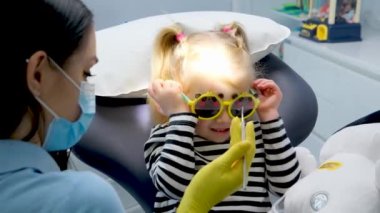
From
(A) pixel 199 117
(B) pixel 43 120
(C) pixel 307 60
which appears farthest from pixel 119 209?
(C) pixel 307 60

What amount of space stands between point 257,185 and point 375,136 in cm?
30

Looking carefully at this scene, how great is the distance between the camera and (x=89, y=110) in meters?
0.90

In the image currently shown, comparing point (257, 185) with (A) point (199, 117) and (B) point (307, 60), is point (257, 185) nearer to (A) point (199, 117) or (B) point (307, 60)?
(A) point (199, 117)

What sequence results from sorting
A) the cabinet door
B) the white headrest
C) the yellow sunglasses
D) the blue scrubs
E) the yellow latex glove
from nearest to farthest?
1. the blue scrubs
2. the yellow latex glove
3. the yellow sunglasses
4. the white headrest
5. the cabinet door

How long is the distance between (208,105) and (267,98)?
0.18m

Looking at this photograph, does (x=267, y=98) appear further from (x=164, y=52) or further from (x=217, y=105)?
(x=164, y=52)

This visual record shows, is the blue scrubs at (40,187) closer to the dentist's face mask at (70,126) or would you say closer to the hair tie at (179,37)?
the dentist's face mask at (70,126)

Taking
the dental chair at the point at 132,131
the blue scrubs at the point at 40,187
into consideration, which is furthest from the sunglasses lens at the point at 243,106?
the blue scrubs at the point at 40,187

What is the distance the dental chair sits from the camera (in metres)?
1.32

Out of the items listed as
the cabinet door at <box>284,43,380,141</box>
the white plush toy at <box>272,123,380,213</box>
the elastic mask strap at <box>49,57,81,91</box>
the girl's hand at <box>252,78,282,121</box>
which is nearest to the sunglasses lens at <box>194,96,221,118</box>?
the girl's hand at <box>252,78,282,121</box>

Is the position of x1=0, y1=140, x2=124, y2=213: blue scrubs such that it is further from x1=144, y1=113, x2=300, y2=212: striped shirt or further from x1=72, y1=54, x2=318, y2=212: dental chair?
x1=72, y1=54, x2=318, y2=212: dental chair

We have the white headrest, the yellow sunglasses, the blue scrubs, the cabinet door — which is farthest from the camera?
the cabinet door

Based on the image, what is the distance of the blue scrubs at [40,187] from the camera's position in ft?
2.10

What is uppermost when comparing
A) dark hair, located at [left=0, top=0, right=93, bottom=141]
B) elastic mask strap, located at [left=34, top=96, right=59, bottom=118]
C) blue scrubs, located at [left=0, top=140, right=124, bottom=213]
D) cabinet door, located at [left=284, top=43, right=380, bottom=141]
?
dark hair, located at [left=0, top=0, right=93, bottom=141]
